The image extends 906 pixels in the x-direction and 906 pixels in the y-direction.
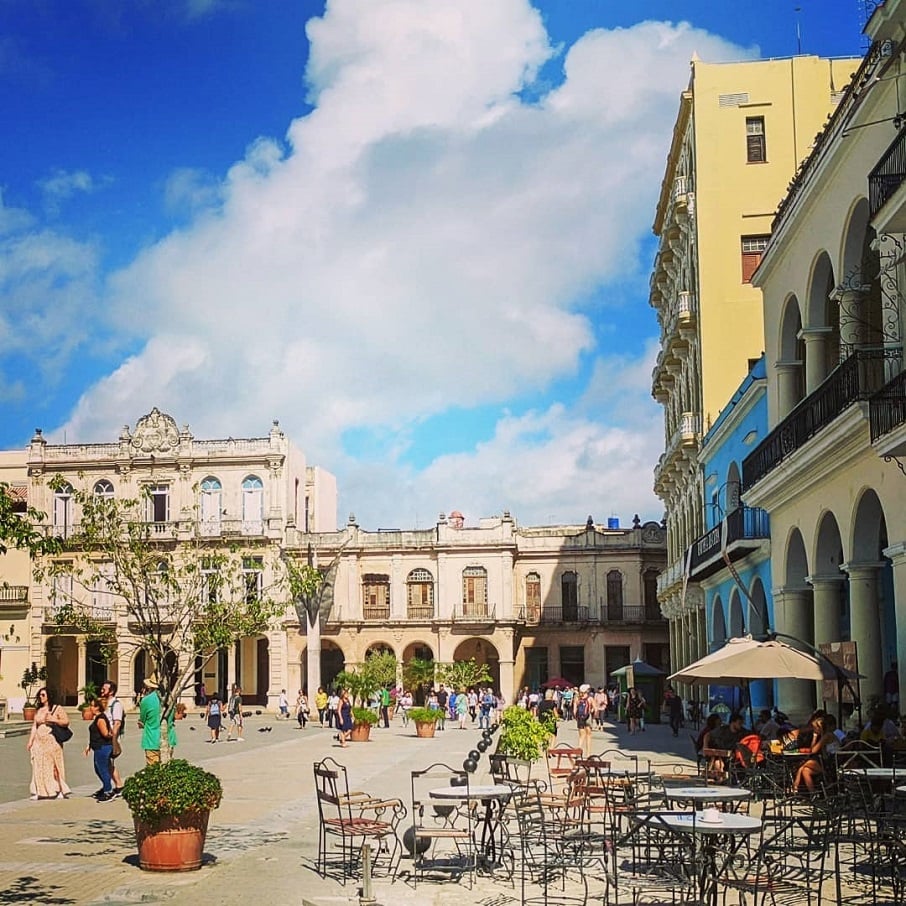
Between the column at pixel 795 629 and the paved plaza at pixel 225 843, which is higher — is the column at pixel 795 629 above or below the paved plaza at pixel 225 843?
above

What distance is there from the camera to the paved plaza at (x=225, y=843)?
425 inches

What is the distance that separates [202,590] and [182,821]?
6.33 meters

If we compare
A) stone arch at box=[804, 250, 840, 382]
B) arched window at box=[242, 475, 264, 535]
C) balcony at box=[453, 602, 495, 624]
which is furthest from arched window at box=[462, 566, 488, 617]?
stone arch at box=[804, 250, 840, 382]

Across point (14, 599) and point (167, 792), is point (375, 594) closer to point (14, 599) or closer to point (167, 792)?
point (14, 599)

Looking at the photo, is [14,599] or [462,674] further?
[14,599]

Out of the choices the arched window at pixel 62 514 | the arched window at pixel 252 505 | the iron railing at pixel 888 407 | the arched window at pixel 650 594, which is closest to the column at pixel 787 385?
the iron railing at pixel 888 407

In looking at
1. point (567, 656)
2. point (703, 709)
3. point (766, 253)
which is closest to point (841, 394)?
point (766, 253)

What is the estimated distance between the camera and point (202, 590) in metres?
17.7

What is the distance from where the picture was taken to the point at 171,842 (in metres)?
11.6

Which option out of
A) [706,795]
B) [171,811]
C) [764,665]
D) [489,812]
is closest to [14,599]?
[764,665]

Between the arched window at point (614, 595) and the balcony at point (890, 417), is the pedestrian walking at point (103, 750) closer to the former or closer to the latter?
the balcony at point (890, 417)

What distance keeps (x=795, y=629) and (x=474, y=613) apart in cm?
4271

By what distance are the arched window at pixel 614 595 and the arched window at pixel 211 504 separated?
19.1 metres

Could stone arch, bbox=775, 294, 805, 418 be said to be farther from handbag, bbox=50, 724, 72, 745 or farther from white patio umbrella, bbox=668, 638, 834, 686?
handbag, bbox=50, 724, 72, 745
